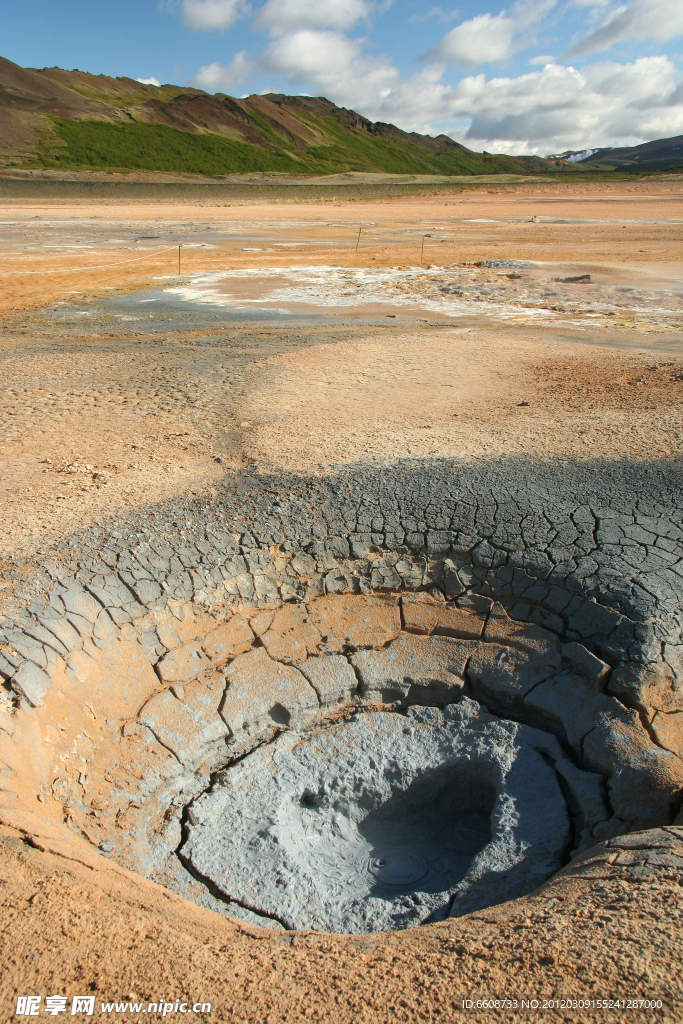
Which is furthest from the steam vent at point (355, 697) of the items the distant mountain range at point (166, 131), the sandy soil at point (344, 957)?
the distant mountain range at point (166, 131)

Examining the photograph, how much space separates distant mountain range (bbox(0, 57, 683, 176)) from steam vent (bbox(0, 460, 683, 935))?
57.0 m

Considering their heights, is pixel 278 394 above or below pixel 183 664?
above

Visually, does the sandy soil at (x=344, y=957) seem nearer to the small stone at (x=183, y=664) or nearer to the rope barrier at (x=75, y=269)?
the small stone at (x=183, y=664)

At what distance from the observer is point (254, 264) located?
14930 mm

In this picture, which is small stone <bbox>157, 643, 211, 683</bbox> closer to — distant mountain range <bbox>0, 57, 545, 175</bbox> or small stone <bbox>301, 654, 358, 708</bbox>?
small stone <bbox>301, 654, 358, 708</bbox>

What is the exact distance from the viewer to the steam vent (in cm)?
275

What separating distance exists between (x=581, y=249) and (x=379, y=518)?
1696 cm

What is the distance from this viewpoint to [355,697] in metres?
3.50

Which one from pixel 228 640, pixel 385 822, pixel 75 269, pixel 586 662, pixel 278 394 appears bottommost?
pixel 385 822

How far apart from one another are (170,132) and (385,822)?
8004 cm

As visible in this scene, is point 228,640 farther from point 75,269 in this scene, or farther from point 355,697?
point 75,269

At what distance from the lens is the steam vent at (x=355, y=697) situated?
9.01 ft

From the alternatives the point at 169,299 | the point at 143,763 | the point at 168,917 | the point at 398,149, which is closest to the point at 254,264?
the point at 169,299

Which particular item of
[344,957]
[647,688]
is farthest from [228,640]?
[647,688]
